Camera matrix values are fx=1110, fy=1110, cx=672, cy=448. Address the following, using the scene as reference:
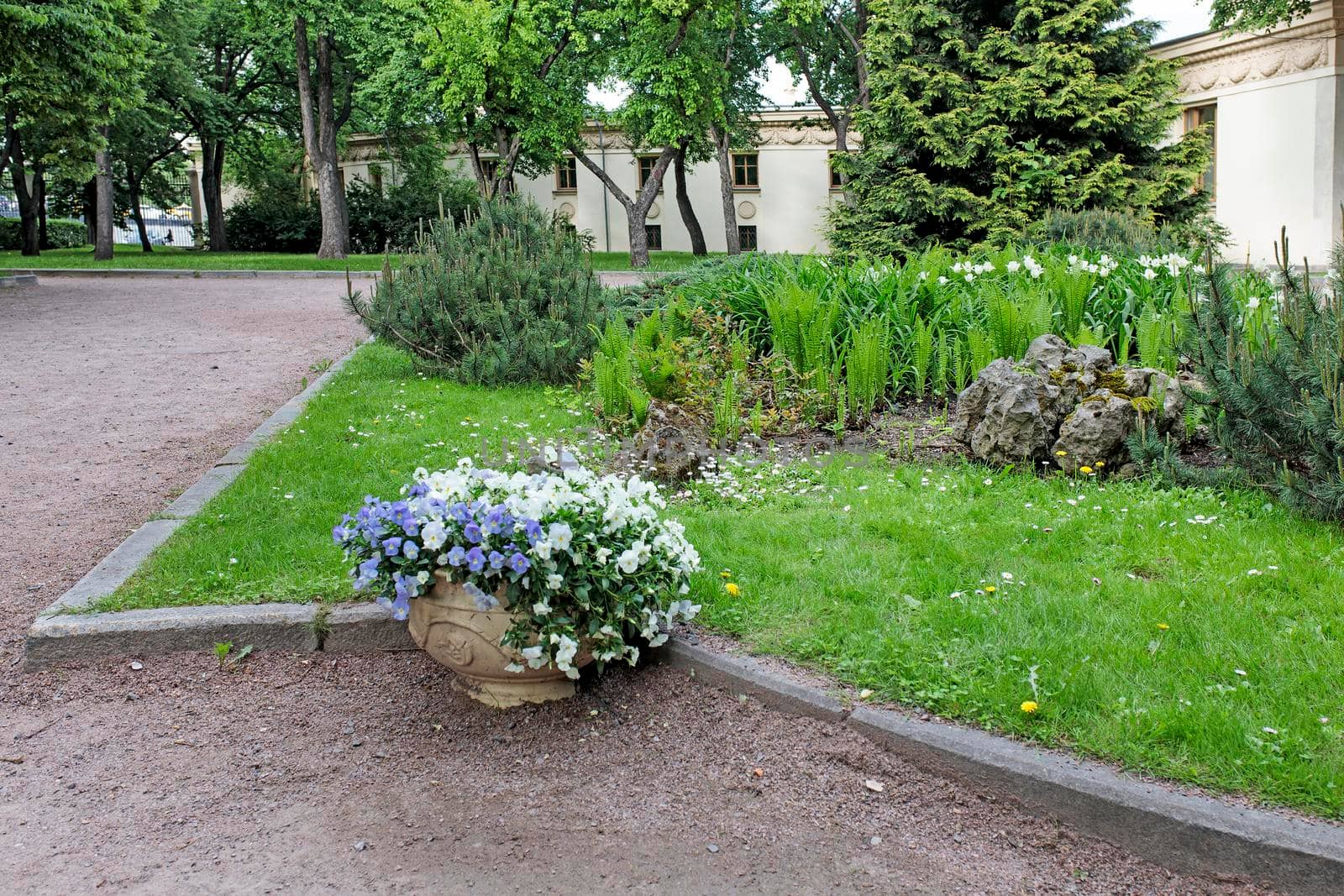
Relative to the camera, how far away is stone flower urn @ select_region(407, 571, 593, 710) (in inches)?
133

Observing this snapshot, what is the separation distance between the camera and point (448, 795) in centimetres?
309

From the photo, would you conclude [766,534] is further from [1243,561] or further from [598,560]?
[1243,561]

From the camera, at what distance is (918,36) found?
13359 mm

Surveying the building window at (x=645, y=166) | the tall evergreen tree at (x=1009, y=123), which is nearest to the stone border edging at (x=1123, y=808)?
the tall evergreen tree at (x=1009, y=123)

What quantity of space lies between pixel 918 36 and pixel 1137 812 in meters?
12.3

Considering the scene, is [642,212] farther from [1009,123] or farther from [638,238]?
[1009,123]

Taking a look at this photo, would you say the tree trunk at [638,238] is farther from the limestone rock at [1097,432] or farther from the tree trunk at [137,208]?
the limestone rock at [1097,432]

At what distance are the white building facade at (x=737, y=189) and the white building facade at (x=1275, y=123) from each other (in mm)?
13514

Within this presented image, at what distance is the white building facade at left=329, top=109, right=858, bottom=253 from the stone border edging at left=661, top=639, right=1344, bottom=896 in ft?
112

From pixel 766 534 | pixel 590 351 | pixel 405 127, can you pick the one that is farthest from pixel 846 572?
pixel 405 127

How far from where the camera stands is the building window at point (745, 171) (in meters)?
37.9

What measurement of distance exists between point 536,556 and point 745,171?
36414mm

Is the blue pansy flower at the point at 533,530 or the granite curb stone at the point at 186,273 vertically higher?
the granite curb stone at the point at 186,273

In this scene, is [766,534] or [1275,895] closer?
[1275,895]
